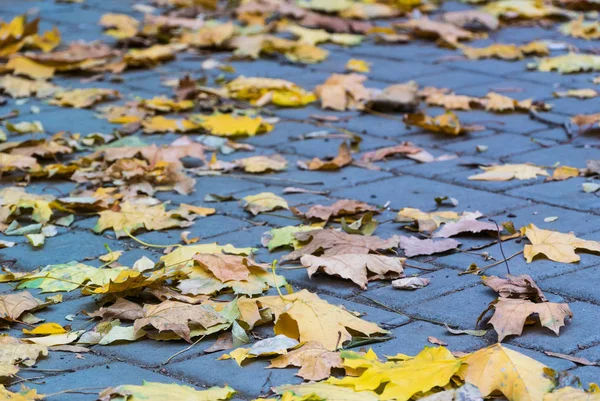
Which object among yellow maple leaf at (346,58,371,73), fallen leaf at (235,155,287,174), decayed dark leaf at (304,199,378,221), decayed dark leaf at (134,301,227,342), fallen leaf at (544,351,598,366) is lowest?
yellow maple leaf at (346,58,371,73)

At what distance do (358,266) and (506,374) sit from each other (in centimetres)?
73

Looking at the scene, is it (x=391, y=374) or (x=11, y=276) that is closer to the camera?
(x=391, y=374)

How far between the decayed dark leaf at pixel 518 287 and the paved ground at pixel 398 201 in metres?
0.04

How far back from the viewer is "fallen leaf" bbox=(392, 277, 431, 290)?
2.42 metres

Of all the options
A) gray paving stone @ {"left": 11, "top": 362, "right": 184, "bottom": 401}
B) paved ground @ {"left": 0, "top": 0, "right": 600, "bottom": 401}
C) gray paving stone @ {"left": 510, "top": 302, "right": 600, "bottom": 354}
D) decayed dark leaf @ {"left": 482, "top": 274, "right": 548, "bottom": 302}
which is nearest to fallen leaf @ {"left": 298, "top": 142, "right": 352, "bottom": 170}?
paved ground @ {"left": 0, "top": 0, "right": 600, "bottom": 401}

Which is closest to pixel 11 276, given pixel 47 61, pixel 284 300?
pixel 284 300

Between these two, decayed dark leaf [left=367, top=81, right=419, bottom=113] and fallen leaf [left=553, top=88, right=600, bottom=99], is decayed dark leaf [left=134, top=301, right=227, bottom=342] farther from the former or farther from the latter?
fallen leaf [left=553, top=88, right=600, bottom=99]

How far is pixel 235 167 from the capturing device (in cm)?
359

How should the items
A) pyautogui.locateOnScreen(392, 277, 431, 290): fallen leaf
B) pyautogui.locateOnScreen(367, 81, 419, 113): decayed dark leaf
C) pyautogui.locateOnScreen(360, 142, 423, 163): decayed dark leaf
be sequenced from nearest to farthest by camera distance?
pyautogui.locateOnScreen(392, 277, 431, 290): fallen leaf, pyautogui.locateOnScreen(360, 142, 423, 163): decayed dark leaf, pyautogui.locateOnScreen(367, 81, 419, 113): decayed dark leaf

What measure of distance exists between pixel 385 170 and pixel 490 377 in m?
1.75

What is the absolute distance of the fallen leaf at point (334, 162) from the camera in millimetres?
3533

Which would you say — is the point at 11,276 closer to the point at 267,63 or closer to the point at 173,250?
the point at 173,250

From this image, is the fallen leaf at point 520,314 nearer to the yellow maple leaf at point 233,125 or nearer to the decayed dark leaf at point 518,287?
the decayed dark leaf at point 518,287

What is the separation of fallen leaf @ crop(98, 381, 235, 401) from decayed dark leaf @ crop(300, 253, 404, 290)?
0.65 metres
